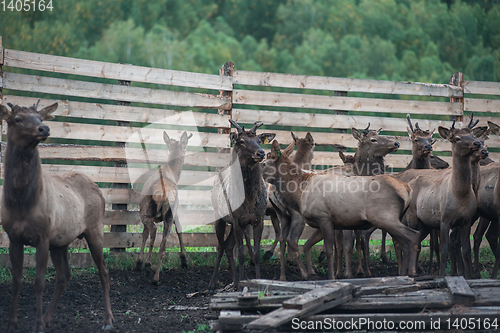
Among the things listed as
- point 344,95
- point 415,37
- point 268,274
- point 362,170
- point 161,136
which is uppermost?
point 415,37

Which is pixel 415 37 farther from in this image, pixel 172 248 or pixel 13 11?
pixel 172 248

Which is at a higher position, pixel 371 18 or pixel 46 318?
pixel 371 18

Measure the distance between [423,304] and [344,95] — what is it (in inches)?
300

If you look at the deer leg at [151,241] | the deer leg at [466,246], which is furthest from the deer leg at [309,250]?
the deer leg at [151,241]

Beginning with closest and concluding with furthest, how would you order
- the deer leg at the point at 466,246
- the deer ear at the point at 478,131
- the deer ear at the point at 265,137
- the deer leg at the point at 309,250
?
the deer leg at the point at 466,246 → the deer ear at the point at 478,131 → the deer ear at the point at 265,137 → the deer leg at the point at 309,250

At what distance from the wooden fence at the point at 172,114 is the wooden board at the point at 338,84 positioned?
26 mm

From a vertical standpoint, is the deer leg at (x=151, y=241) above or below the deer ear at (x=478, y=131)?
below

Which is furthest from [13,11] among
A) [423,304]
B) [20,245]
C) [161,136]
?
[423,304]

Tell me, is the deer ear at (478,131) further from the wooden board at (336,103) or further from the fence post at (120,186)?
the fence post at (120,186)

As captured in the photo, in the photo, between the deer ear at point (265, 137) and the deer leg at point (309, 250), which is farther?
the deer leg at point (309, 250)

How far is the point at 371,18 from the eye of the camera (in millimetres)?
58062

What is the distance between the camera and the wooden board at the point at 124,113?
10.1 meters

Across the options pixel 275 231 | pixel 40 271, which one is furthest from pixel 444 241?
pixel 40 271

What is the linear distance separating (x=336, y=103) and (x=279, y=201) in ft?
12.2
